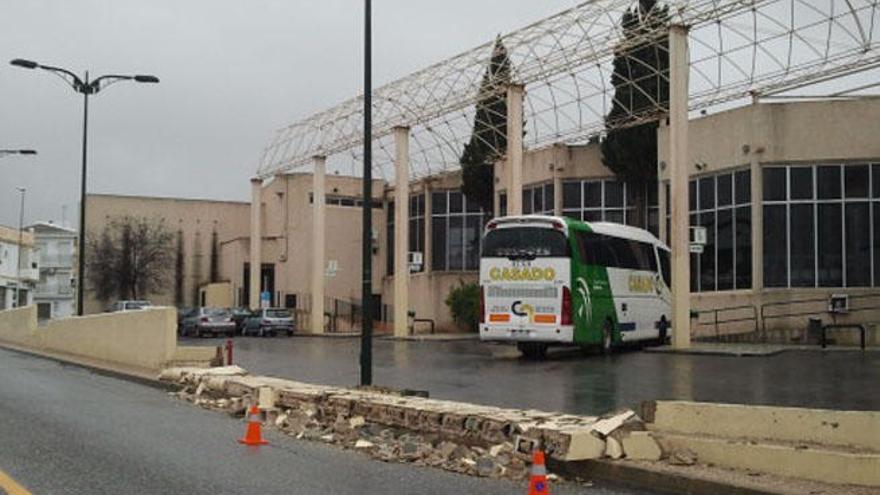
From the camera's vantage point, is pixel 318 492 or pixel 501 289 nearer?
pixel 318 492

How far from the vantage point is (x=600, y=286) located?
81.9 feet

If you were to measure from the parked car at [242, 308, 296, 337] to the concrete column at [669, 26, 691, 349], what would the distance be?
2615cm

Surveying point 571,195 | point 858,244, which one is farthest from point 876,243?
point 571,195

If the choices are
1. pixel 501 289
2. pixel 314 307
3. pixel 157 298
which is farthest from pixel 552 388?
pixel 157 298

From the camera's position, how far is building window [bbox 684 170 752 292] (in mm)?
32000

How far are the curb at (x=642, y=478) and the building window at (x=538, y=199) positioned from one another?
31.9m

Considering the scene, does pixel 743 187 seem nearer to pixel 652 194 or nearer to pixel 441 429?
pixel 652 194

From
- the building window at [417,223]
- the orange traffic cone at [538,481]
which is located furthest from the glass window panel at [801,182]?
the orange traffic cone at [538,481]

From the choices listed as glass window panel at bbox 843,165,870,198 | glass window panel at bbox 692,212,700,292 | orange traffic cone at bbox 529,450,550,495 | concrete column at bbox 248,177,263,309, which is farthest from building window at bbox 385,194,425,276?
orange traffic cone at bbox 529,450,550,495

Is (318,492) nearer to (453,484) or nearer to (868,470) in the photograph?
(453,484)

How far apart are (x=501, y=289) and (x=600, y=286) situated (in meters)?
2.66

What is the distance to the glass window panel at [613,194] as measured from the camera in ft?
132

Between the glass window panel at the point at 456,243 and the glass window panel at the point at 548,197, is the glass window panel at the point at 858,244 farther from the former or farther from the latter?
the glass window panel at the point at 456,243

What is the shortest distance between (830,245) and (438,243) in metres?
23.0
